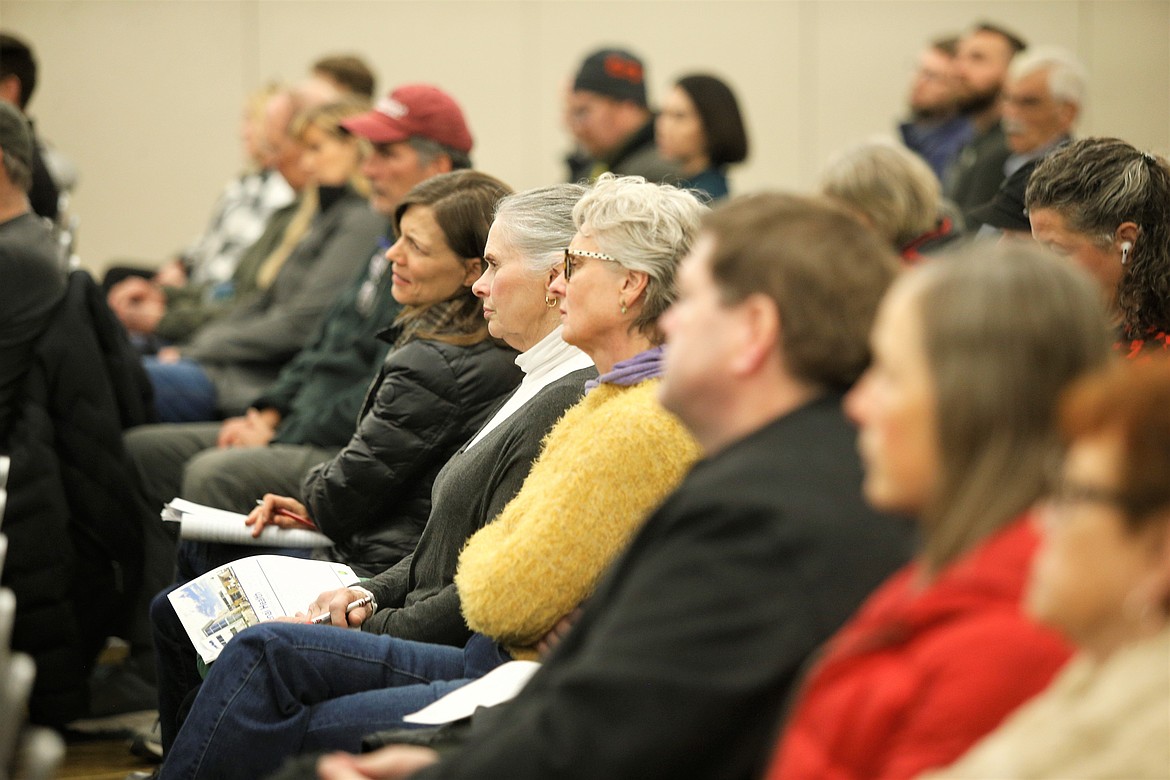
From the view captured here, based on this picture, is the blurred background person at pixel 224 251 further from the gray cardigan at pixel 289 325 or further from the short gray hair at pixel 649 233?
the short gray hair at pixel 649 233

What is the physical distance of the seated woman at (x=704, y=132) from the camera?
535 cm

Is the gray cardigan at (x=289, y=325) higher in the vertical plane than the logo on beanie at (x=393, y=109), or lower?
lower

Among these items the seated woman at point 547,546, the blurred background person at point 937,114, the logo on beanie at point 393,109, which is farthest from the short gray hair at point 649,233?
the blurred background person at point 937,114

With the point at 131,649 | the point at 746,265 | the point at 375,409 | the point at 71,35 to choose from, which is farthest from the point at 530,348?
the point at 71,35

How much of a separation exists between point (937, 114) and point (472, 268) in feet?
12.7

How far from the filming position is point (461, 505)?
8.00 feet

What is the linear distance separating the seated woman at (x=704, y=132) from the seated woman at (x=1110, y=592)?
13.9 ft

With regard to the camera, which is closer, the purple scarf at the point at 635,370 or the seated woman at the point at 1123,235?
the purple scarf at the point at 635,370

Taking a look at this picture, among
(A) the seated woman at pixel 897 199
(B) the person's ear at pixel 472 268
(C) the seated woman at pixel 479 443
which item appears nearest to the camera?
(C) the seated woman at pixel 479 443

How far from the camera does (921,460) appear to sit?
4.09 ft

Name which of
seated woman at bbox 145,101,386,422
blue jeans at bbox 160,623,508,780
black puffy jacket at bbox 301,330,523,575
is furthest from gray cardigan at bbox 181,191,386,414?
blue jeans at bbox 160,623,508,780

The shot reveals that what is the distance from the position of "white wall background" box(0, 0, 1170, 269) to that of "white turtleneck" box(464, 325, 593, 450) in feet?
17.6

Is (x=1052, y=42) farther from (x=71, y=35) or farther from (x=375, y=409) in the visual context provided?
(x=375, y=409)

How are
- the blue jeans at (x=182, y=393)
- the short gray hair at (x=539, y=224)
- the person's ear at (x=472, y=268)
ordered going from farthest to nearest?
1. the blue jeans at (x=182, y=393)
2. the person's ear at (x=472, y=268)
3. the short gray hair at (x=539, y=224)
